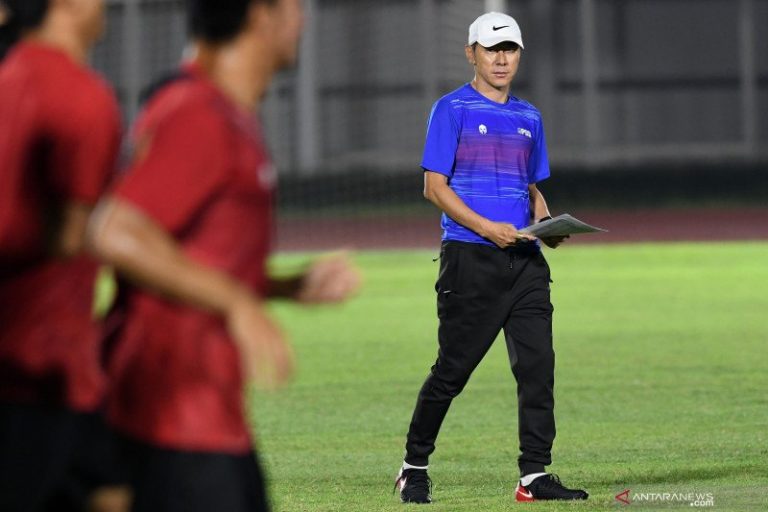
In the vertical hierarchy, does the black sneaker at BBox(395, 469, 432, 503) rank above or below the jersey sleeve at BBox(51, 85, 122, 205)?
below

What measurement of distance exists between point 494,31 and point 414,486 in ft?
6.84

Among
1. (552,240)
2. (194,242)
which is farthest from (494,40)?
(194,242)

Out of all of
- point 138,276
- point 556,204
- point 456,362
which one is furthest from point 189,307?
point 556,204

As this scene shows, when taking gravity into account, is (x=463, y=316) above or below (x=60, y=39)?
below

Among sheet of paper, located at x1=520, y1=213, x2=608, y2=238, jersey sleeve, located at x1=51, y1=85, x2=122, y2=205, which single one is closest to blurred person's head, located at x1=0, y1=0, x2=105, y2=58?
jersey sleeve, located at x1=51, y1=85, x2=122, y2=205

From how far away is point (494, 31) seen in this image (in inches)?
303

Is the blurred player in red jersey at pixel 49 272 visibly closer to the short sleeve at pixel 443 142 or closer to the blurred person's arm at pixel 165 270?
the blurred person's arm at pixel 165 270

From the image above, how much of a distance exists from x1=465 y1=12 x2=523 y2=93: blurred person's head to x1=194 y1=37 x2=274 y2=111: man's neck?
3.96 meters

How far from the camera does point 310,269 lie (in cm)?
407

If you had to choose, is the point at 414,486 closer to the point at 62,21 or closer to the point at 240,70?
the point at 62,21

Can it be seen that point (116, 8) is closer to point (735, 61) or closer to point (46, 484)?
point (735, 61)

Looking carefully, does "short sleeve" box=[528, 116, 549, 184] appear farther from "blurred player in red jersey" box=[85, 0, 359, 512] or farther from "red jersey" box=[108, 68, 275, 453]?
"red jersey" box=[108, 68, 275, 453]

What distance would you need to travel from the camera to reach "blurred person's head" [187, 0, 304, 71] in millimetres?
3744

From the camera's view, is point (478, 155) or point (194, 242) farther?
point (478, 155)
